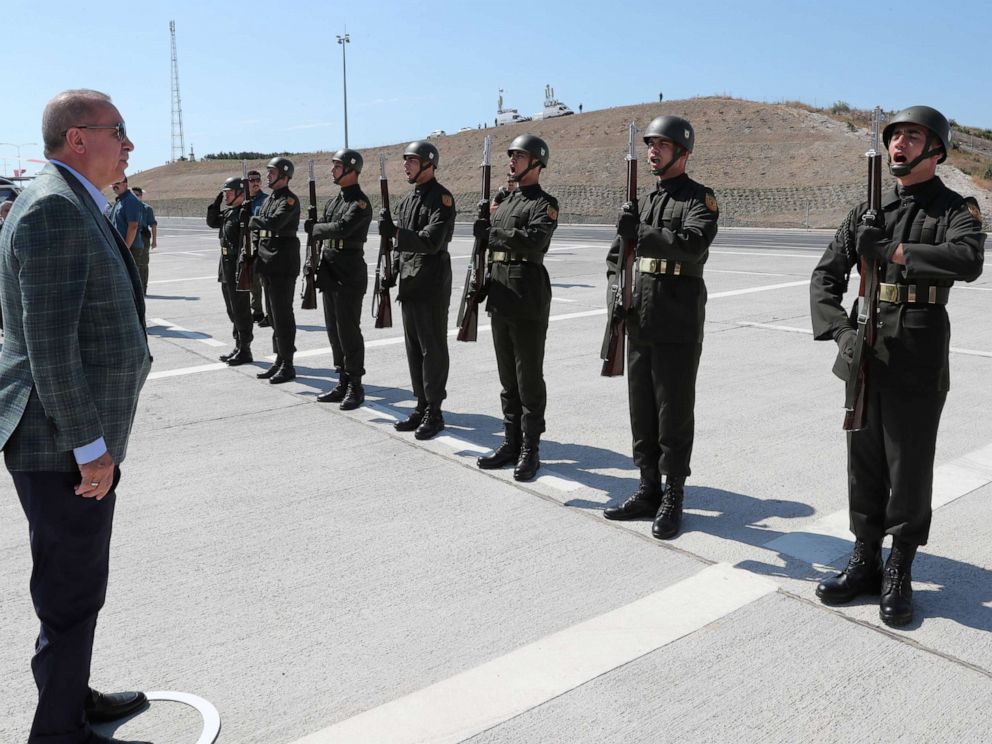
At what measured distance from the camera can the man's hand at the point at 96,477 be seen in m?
2.58

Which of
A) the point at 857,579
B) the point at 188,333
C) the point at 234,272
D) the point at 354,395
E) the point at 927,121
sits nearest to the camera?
the point at 927,121

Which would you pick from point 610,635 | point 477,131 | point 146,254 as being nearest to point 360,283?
point 610,635

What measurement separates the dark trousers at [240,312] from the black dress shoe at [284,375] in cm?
89

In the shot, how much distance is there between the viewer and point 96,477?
8.54ft

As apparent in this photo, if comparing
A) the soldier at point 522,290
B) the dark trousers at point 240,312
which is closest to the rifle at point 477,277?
the soldier at point 522,290

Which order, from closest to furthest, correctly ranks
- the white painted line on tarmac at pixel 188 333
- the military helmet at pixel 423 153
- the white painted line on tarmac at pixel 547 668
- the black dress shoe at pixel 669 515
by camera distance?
the white painted line on tarmac at pixel 547 668 < the black dress shoe at pixel 669 515 < the military helmet at pixel 423 153 < the white painted line on tarmac at pixel 188 333

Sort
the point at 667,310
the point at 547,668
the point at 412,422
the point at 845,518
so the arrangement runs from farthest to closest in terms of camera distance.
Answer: the point at 412,422, the point at 845,518, the point at 667,310, the point at 547,668

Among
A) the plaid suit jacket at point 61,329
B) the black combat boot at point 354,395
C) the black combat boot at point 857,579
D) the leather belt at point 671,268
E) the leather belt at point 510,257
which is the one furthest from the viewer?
the black combat boot at point 354,395

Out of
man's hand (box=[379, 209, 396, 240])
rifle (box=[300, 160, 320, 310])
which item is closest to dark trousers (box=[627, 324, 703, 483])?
man's hand (box=[379, 209, 396, 240])

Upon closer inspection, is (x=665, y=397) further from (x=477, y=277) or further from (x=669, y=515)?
(x=477, y=277)

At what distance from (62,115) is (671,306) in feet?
10.3

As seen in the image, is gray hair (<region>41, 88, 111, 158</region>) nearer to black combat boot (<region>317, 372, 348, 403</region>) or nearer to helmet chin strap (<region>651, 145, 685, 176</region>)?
helmet chin strap (<region>651, 145, 685, 176</region>)

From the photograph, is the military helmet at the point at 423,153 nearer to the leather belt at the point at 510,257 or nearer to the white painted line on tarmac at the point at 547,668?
the leather belt at the point at 510,257

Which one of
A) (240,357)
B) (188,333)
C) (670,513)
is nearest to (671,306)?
(670,513)
